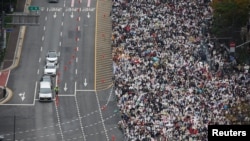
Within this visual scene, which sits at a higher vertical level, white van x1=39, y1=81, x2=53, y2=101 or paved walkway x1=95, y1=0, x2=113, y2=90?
paved walkway x1=95, y1=0, x2=113, y2=90

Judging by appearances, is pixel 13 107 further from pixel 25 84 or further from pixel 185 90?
pixel 185 90

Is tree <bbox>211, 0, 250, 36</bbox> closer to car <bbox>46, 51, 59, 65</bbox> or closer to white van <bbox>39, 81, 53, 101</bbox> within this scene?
car <bbox>46, 51, 59, 65</bbox>

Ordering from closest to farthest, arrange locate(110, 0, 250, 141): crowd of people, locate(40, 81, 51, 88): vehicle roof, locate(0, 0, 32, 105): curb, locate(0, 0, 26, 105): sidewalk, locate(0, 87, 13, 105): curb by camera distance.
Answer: locate(110, 0, 250, 141): crowd of people < locate(0, 87, 13, 105): curb < locate(40, 81, 51, 88): vehicle roof < locate(0, 0, 32, 105): curb < locate(0, 0, 26, 105): sidewalk

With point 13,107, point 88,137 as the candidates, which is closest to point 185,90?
point 88,137

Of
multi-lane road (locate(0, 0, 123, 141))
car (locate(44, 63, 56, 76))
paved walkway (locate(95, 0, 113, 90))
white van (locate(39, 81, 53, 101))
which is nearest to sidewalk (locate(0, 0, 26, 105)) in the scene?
multi-lane road (locate(0, 0, 123, 141))

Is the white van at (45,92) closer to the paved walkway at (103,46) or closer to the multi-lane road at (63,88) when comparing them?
the multi-lane road at (63,88)

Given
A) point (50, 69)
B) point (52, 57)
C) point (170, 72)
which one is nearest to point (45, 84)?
point (50, 69)

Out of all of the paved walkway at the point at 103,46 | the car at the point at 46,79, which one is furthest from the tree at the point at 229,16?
the car at the point at 46,79
